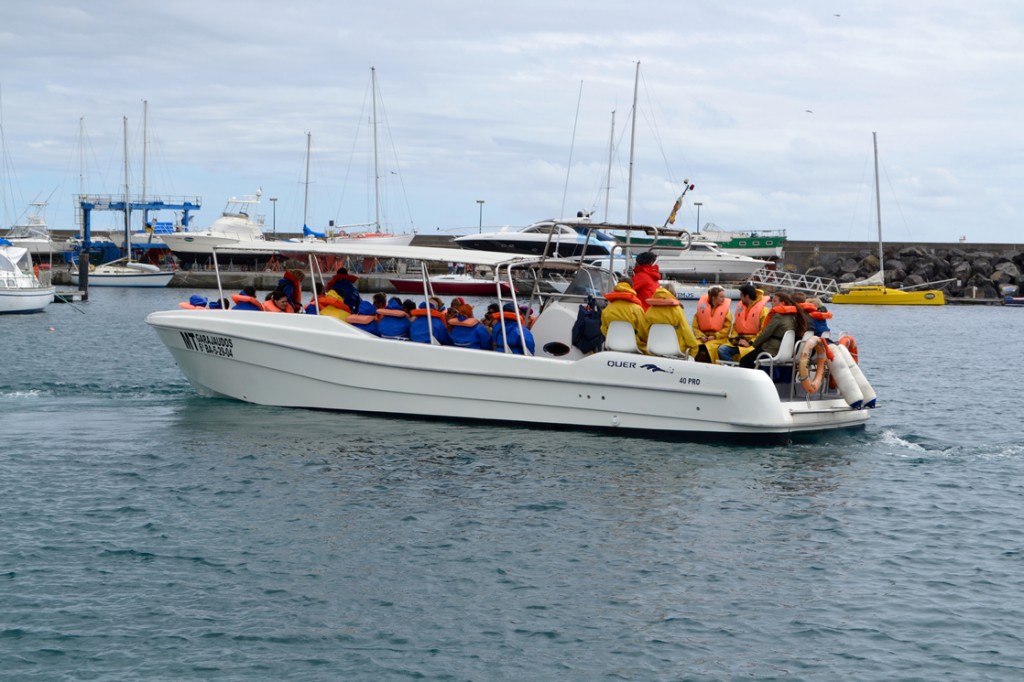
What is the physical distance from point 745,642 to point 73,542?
609 cm

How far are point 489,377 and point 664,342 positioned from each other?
245 cm

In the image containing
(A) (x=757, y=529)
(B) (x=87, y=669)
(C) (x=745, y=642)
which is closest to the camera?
(B) (x=87, y=669)

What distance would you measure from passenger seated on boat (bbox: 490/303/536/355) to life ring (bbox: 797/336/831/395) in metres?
3.65

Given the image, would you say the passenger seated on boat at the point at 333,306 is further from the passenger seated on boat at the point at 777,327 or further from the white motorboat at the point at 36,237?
the white motorboat at the point at 36,237

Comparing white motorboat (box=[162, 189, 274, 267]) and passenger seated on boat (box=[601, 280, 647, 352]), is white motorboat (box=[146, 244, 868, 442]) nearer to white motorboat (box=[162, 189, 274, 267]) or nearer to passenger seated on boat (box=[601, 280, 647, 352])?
passenger seated on boat (box=[601, 280, 647, 352])

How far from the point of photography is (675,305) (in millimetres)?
15156

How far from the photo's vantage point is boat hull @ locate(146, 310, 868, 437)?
1505 centimetres

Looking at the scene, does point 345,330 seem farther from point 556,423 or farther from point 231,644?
point 231,644

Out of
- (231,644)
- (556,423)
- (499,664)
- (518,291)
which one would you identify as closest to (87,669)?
(231,644)

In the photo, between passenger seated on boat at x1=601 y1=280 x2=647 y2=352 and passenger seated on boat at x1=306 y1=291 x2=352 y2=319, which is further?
passenger seated on boat at x1=306 y1=291 x2=352 y2=319

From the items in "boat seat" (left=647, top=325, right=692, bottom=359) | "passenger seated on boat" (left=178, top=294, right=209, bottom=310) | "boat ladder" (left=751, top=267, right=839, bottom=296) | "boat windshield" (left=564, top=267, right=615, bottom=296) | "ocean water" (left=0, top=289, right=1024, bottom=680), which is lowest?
"ocean water" (left=0, top=289, right=1024, bottom=680)

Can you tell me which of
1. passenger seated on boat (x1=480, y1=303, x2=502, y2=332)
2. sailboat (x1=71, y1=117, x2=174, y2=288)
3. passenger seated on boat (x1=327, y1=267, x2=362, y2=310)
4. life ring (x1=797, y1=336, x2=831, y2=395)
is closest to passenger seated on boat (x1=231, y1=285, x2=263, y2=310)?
passenger seated on boat (x1=327, y1=267, x2=362, y2=310)

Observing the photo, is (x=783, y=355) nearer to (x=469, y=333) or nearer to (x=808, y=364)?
(x=808, y=364)

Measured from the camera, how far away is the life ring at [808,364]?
49.4ft
